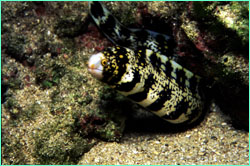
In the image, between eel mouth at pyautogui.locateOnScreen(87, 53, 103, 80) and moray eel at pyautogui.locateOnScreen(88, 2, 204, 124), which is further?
moray eel at pyautogui.locateOnScreen(88, 2, 204, 124)

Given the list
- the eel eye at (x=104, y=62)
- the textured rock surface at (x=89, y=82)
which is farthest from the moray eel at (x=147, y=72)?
the textured rock surface at (x=89, y=82)

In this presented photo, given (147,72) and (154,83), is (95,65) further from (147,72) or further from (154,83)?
(154,83)

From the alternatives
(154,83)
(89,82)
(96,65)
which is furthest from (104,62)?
(89,82)

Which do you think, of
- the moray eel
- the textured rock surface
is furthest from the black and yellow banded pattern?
the textured rock surface

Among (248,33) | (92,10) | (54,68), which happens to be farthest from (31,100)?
(248,33)

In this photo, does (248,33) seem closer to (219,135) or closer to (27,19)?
(219,135)

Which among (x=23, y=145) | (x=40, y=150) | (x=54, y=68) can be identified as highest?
(x=54, y=68)

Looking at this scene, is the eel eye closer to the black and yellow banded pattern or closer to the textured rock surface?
the black and yellow banded pattern

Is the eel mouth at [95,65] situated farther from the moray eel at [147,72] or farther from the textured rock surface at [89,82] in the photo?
Answer: the textured rock surface at [89,82]
